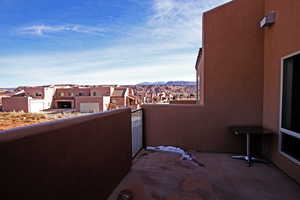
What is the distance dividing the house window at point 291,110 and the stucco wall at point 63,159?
2.72m

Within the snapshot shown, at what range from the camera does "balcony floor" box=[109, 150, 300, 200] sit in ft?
7.43

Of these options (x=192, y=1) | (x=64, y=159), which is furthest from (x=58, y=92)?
(x=64, y=159)

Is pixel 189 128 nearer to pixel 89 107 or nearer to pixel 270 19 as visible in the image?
pixel 270 19

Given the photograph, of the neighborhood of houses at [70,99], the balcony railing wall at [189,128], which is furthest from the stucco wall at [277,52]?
the neighborhood of houses at [70,99]

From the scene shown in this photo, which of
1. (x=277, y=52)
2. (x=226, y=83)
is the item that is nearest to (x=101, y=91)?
(x=226, y=83)

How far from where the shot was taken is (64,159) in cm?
137

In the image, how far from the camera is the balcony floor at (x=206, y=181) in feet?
7.43

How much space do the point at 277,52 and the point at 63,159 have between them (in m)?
3.66

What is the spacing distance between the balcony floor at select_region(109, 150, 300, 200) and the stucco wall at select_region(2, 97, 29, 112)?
24780 millimetres

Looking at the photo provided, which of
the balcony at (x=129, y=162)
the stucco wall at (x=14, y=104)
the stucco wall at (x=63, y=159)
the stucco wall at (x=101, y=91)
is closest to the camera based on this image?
the stucco wall at (x=63, y=159)

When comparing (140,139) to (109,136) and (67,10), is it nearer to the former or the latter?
(109,136)

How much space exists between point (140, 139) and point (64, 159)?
9.46 feet

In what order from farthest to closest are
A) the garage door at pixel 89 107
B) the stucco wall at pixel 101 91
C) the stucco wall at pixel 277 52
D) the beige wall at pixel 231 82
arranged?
the stucco wall at pixel 101 91, the garage door at pixel 89 107, the beige wall at pixel 231 82, the stucco wall at pixel 277 52

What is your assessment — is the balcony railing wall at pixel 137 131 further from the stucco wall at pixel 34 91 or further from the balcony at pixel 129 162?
the stucco wall at pixel 34 91
